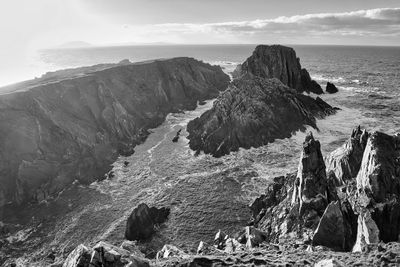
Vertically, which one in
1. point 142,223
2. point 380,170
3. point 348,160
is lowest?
point 142,223

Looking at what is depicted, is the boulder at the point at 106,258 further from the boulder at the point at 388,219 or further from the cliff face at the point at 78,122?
the cliff face at the point at 78,122

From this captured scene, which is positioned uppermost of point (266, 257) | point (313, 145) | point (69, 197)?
point (313, 145)

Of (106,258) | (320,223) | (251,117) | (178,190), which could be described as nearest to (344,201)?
(320,223)

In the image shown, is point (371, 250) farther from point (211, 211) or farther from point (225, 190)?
point (225, 190)

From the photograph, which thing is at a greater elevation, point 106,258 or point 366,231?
point 106,258

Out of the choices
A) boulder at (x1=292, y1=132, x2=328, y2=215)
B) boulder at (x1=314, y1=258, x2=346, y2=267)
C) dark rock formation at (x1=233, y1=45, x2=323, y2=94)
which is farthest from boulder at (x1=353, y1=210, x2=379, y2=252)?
dark rock formation at (x1=233, y1=45, x2=323, y2=94)

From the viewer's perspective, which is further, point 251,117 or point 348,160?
point 251,117

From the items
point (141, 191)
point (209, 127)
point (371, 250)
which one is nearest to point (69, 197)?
point (141, 191)

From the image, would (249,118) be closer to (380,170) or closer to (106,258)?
(380,170)
